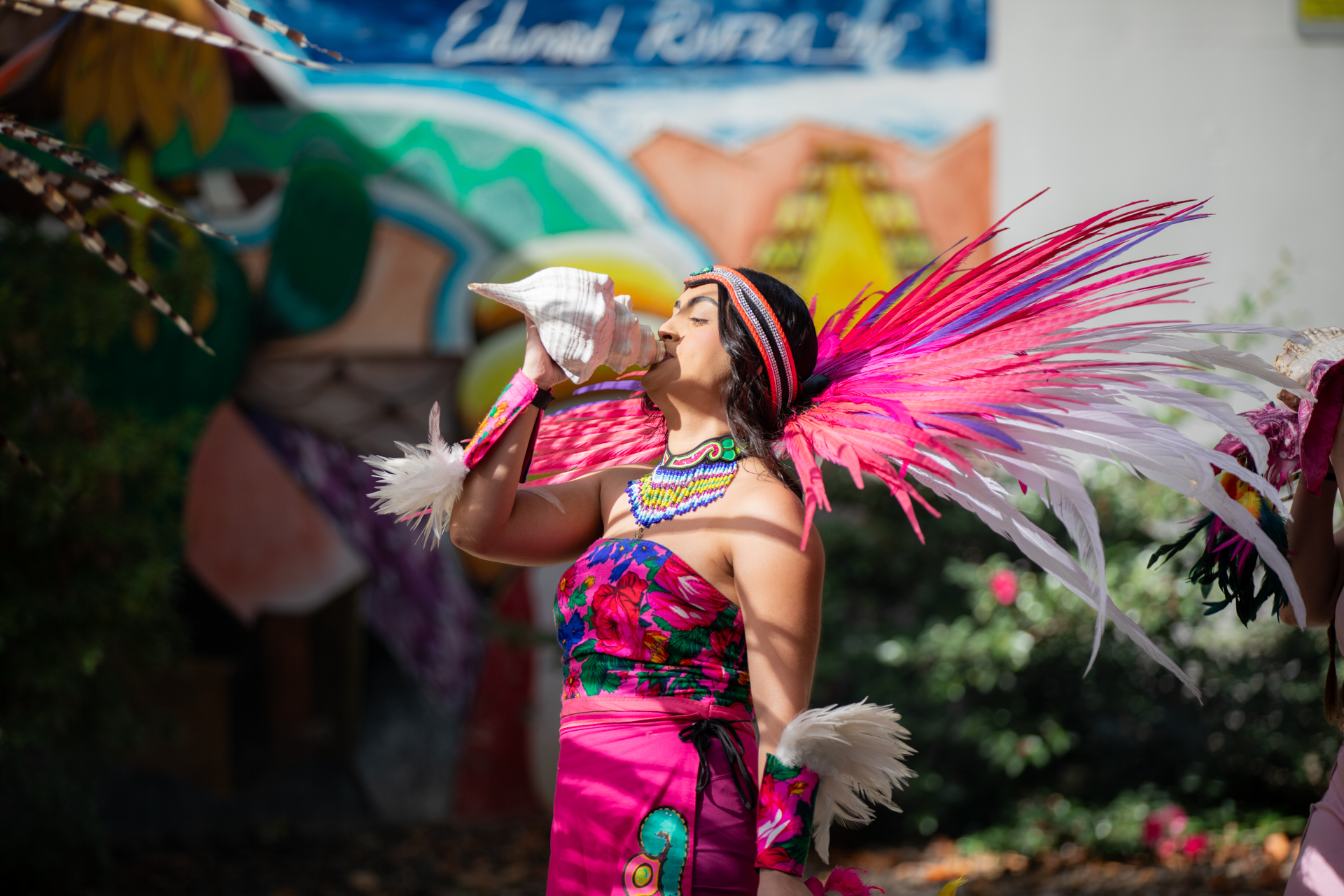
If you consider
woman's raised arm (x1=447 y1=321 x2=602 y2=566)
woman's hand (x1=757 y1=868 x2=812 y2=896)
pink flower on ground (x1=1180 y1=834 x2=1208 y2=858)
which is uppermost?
woman's raised arm (x1=447 y1=321 x2=602 y2=566)

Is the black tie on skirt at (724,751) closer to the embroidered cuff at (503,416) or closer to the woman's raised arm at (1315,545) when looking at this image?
the embroidered cuff at (503,416)

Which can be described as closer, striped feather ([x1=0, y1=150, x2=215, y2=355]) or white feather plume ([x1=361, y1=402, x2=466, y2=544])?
striped feather ([x1=0, y1=150, x2=215, y2=355])

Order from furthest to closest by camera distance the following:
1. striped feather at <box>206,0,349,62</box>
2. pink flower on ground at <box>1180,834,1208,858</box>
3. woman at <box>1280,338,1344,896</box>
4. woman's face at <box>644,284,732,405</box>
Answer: pink flower on ground at <box>1180,834,1208,858</box> < woman's face at <box>644,284,732,405</box> < woman at <box>1280,338,1344,896</box> < striped feather at <box>206,0,349,62</box>

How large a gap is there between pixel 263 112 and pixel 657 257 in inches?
77.2

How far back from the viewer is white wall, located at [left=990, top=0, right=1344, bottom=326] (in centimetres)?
514

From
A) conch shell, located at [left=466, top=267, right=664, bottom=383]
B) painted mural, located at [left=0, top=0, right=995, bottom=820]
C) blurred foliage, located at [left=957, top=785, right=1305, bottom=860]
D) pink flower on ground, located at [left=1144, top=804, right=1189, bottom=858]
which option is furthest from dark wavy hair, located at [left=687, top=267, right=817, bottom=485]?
painted mural, located at [left=0, top=0, right=995, bottom=820]

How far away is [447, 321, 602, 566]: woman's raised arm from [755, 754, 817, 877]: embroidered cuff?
583 mm

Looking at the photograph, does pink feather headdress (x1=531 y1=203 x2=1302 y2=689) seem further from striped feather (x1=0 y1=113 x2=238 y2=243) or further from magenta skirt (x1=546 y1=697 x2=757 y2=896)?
striped feather (x1=0 y1=113 x2=238 y2=243)

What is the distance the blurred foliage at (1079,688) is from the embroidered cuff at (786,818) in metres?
2.94

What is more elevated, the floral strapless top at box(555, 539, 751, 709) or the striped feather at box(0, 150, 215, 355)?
the striped feather at box(0, 150, 215, 355)

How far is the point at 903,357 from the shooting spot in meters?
1.77

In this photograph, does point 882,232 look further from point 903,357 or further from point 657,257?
point 903,357

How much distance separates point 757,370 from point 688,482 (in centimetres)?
21

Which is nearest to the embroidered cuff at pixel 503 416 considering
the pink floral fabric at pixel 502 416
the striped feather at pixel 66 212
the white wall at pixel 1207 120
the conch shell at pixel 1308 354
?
the pink floral fabric at pixel 502 416
